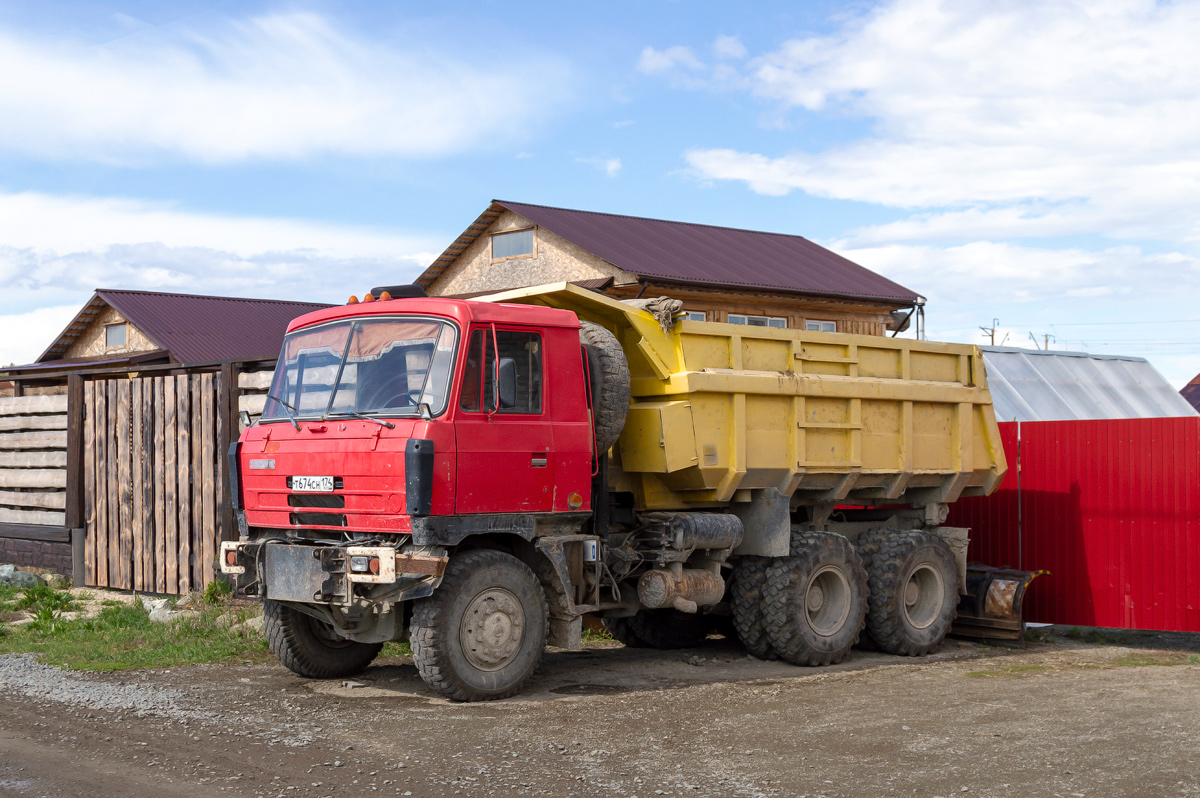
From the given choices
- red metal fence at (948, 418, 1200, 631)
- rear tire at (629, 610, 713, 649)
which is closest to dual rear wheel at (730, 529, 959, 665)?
rear tire at (629, 610, 713, 649)

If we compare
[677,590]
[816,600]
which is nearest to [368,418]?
[677,590]

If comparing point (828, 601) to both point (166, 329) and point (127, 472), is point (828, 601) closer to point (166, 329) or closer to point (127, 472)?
point (127, 472)

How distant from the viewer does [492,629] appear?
28.6ft

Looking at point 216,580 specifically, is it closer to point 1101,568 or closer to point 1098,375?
point 1101,568

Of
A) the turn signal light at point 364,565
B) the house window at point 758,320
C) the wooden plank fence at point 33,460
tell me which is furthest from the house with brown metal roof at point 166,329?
the turn signal light at point 364,565

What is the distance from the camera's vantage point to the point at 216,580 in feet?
42.1

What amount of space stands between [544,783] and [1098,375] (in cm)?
2132

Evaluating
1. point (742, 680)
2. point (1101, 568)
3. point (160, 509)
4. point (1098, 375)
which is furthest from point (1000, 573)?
point (1098, 375)

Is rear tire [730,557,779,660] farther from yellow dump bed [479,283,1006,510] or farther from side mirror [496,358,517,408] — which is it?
side mirror [496,358,517,408]

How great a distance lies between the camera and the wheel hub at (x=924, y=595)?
12.0 metres

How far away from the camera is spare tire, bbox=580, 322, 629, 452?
9.70 m

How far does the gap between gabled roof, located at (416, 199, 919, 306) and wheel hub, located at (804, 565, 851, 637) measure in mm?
15871

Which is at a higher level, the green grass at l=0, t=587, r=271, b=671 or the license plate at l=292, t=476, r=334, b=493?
the license plate at l=292, t=476, r=334, b=493

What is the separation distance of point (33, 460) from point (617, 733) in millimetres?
11276
